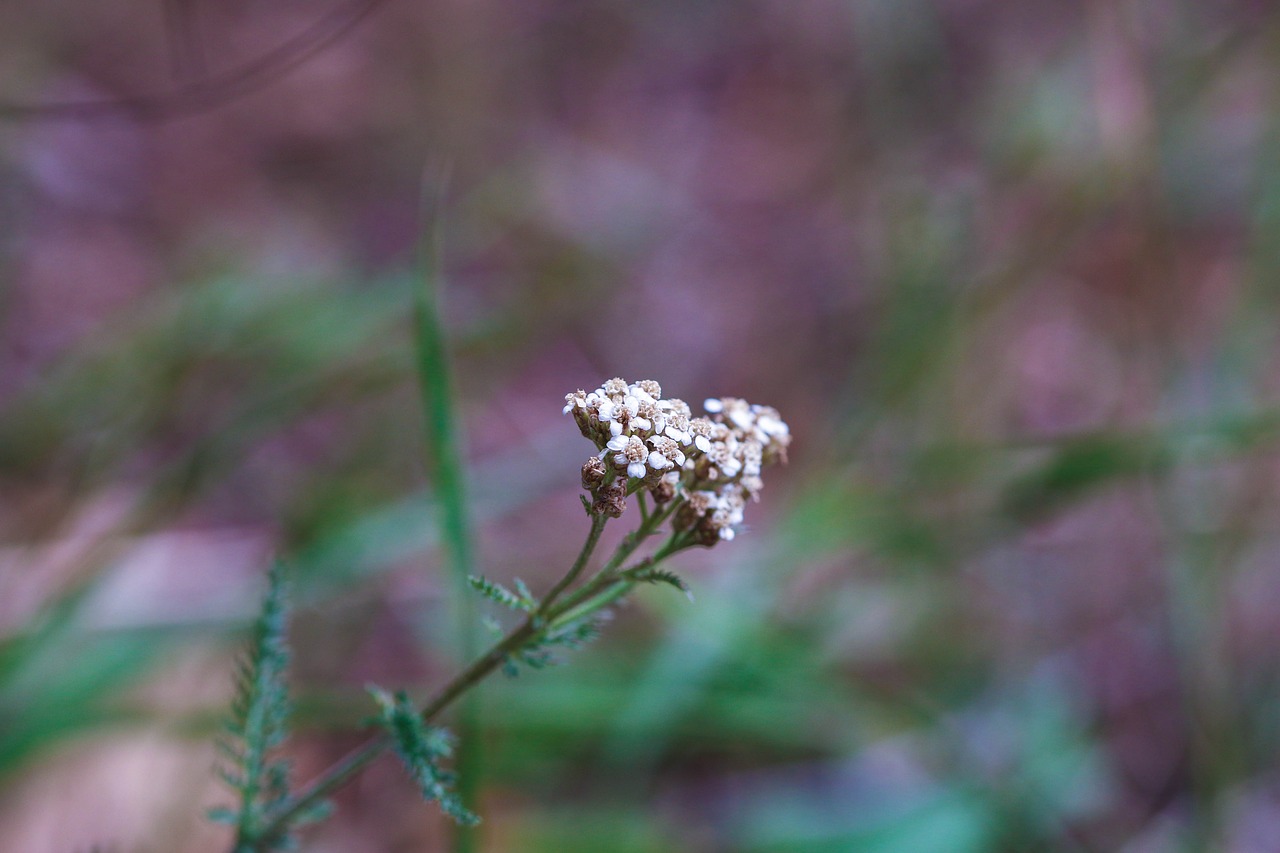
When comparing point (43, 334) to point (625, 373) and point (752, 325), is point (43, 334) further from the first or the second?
point (752, 325)

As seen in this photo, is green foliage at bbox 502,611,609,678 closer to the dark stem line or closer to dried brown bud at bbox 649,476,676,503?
dried brown bud at bbox 649,476,676,503

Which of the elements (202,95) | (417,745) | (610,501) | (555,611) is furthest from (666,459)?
(202,95)

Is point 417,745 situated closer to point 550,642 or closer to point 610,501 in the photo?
point 550,642

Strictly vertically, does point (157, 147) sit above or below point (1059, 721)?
above

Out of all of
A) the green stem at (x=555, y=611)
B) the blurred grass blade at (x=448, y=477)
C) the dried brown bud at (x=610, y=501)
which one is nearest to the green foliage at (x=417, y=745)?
the green stem at (x=555, y=611)

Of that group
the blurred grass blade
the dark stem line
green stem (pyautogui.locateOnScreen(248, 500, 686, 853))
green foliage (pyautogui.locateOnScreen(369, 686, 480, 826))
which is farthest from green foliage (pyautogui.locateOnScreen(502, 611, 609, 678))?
the dark stem line

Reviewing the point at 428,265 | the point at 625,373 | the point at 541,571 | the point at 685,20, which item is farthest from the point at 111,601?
the point at 685,20

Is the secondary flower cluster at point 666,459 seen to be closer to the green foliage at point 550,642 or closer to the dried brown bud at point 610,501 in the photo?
the dried brown bud at point 610,501
